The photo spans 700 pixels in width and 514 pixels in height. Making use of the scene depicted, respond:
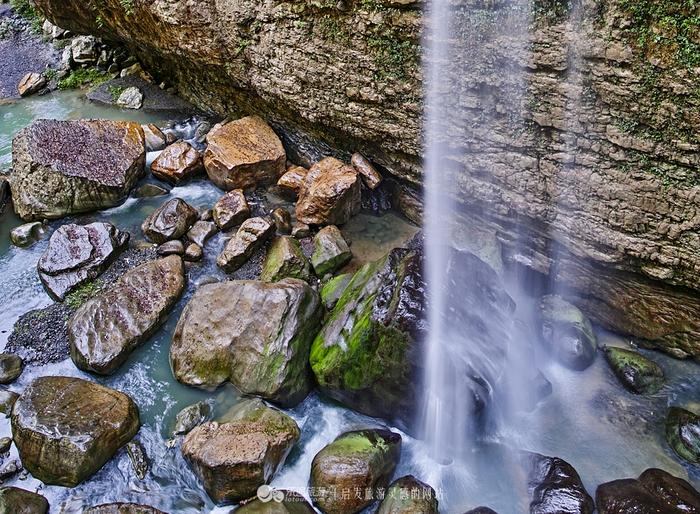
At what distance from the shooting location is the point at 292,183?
7254 millimetres

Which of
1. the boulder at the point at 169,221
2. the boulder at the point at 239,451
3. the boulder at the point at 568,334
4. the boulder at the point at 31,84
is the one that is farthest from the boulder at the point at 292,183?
the boulder at the point at 31,84

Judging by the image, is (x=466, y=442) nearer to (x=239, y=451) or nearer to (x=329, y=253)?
(x=239, y=451)

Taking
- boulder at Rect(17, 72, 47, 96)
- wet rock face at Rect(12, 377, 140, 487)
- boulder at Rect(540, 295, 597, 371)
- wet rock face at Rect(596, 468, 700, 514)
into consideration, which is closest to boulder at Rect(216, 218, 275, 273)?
wet rock face at Rect(12, 377, 140, 487)

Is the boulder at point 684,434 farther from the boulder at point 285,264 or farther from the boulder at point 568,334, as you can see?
the boulder at point 285,264

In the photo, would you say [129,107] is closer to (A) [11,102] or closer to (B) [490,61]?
(A) [11,102]

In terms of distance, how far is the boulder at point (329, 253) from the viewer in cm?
625

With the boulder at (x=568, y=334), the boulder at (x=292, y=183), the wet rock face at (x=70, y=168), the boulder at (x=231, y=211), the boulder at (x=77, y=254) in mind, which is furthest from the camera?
the boulder at (x=292, y=183)

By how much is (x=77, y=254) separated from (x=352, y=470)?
436 cm

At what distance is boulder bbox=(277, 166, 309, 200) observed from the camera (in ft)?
23.8

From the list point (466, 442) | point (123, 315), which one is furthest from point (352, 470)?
point (123, 315)

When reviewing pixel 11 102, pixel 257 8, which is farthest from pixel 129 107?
pixel 257 8

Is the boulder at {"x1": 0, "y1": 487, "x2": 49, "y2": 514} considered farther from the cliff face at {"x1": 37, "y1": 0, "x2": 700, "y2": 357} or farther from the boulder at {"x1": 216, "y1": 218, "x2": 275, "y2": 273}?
the cliff face at {"x1": 37, "y1": 0, "x2": 700, "y2": 357}

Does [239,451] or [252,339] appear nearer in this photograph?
[239,451]

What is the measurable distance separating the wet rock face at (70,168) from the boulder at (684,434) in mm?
7114
